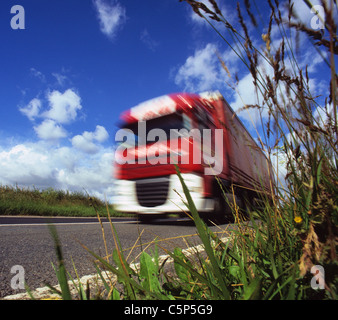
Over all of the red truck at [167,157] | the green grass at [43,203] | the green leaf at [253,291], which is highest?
the red truck at [167,157]

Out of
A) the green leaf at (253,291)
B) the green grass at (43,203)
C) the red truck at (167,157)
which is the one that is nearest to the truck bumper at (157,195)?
the red truck at (167,157)

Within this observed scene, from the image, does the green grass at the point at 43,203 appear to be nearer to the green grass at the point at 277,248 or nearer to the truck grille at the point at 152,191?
the truck grille at the point at 152,191

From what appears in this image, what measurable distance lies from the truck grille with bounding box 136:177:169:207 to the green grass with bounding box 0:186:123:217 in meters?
1.16

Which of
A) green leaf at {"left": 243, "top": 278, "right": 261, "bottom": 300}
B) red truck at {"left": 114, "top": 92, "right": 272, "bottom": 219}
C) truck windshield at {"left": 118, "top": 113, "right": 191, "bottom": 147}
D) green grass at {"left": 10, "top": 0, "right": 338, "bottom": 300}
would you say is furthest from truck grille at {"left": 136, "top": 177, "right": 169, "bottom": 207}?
green leaf at {"left": 243, "top": 278, "right": 261, "bottom": 300}

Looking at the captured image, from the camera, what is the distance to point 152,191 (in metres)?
4.68

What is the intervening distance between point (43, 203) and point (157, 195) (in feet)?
23.5

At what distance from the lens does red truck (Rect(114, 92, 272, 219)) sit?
432 cm

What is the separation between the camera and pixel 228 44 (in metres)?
0.94

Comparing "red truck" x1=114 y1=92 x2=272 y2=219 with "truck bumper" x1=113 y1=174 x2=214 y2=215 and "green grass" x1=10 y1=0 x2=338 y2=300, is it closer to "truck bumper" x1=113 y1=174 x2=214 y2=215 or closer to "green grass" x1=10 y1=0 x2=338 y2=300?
"truck bumper" x1=113 y1=174 x2=214 y2=215

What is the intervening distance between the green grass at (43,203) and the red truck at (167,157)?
1.17m

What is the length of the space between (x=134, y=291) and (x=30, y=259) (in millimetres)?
1354

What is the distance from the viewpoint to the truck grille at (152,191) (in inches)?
181

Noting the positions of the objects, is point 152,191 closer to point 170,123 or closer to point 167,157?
point 167,157

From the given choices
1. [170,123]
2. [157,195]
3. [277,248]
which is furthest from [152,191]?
[277,248]
